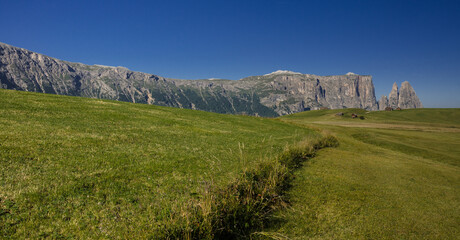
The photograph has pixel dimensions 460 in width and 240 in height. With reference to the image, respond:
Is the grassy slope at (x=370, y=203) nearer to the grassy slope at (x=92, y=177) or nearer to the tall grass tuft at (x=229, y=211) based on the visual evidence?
the tall grass tuft at (x=229, y=211)

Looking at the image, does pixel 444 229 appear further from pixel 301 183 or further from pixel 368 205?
pixel 301 183

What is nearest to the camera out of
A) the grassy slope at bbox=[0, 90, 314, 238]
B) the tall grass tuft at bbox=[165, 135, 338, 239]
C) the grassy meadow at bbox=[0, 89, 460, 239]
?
the tall grass tuft at bbox=[165, 135, 338, 239]

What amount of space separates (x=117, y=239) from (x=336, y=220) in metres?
6.13

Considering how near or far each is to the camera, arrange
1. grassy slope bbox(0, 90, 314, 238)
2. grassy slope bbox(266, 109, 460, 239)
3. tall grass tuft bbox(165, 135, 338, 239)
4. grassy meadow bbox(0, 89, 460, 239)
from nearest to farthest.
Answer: tall grass tuft bbox(165, 135, 338, 239), grassy slope bbox(0, 90, 314, 238), grassy meadow bbox(0, 89, 460, 239), grassy slope bbox(266, 109, 460, 239)

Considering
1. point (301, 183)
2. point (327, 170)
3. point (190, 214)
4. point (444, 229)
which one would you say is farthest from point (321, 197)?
point (190, 214)

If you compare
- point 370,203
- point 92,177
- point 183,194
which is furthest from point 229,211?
point 370,203

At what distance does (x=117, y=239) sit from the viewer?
4.42 metres

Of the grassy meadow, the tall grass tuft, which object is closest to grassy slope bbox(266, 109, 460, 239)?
the grassy meadow

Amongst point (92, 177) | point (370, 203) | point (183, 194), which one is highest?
point (92, 177)

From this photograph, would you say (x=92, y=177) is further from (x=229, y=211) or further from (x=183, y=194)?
(x=229, y=211)

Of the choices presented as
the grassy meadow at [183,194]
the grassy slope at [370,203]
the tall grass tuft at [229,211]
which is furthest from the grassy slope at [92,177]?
the grassy slope at [370,203]

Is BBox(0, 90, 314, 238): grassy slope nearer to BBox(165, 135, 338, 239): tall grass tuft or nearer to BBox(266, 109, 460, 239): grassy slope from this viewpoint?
BBox(165, 135, 338, 239): tall grass tuft

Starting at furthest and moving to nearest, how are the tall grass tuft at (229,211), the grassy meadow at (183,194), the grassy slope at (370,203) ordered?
the grassy slope at (370,203) < the grassy meadow at (183,194) < the tall grass tuft at (229,211)

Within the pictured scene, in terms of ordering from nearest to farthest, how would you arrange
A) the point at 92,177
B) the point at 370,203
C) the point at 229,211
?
the point at 229,211 < the point at 92,177 < the point at 370,203
